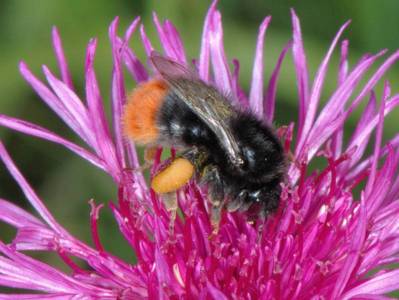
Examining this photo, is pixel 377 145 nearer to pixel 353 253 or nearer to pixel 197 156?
pixel 353 253

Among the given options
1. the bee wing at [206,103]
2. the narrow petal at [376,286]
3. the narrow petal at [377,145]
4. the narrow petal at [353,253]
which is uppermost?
the bee wing at [206,103]

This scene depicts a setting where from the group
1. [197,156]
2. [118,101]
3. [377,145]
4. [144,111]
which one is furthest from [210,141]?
[118,101]

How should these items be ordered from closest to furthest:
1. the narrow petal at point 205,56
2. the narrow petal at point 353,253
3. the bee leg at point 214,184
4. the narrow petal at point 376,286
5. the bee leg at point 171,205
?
the narrow petal at point 353,253 → the narrow petal at point 376,286 → the bee leg at point 214,184 → the bee leg at point 171,205 → the narrow petal at point 205,56

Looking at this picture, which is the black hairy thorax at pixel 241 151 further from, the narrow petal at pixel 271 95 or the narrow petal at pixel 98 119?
the narrow petal at pixel 271 95

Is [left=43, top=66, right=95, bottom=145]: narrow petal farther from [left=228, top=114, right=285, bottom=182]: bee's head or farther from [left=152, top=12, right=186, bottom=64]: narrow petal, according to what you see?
[left=228, top=114, right=285, bottom=182]: bee's head

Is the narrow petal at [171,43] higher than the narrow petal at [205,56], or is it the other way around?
the narrow petal at [171,43]

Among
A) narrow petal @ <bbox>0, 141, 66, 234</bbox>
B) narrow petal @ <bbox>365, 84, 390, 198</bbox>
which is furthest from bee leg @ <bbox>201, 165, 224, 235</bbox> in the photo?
narrow petal @ <bbox>0, 141, 66, 234</bbox>

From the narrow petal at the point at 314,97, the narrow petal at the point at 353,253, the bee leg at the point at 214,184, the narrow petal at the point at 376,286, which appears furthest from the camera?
the narrow petal at the point at 314,97

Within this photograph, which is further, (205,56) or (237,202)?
(205,56)

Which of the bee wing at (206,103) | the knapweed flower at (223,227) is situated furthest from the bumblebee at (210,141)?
the knapweed flower at (223,227)
